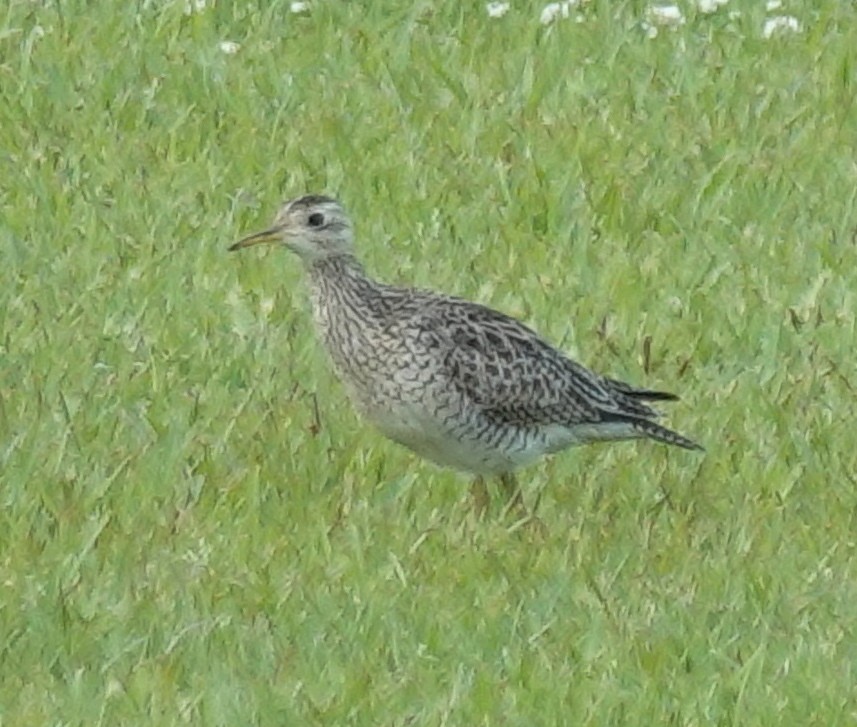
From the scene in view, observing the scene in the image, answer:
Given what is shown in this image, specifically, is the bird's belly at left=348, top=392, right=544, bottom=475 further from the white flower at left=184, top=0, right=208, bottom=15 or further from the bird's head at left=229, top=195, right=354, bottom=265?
the white flower at left=184, top=0, right=208, bottom=15

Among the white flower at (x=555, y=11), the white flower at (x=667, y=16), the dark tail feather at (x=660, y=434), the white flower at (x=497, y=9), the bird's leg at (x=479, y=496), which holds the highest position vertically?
the dark tail feather at (x=660, y=434)

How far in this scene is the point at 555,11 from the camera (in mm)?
14039

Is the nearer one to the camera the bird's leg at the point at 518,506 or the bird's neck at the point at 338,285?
the bird's leg at the point at 518,506

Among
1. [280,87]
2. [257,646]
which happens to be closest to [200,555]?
[257,646]

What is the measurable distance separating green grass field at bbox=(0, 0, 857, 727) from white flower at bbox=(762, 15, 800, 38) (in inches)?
2.5

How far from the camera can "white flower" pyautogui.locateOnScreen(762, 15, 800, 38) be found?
14.0 meters

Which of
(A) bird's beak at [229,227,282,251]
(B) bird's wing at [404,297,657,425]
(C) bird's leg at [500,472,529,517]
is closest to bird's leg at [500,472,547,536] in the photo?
(C) bird's leg at [500,472,529,517]

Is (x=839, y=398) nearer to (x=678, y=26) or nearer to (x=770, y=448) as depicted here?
(x=770, y=448)

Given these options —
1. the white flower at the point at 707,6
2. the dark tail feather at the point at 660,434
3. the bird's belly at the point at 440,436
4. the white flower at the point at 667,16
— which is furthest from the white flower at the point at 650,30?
the bird's belly at the point at 440,436

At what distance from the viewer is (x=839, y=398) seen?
1046 centimetres

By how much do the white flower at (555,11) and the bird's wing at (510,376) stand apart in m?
4.16

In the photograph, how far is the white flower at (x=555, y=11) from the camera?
13.9m

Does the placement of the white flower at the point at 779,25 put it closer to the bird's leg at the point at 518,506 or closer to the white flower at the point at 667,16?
the white flower at the point at 667,16

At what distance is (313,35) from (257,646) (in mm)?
5682
